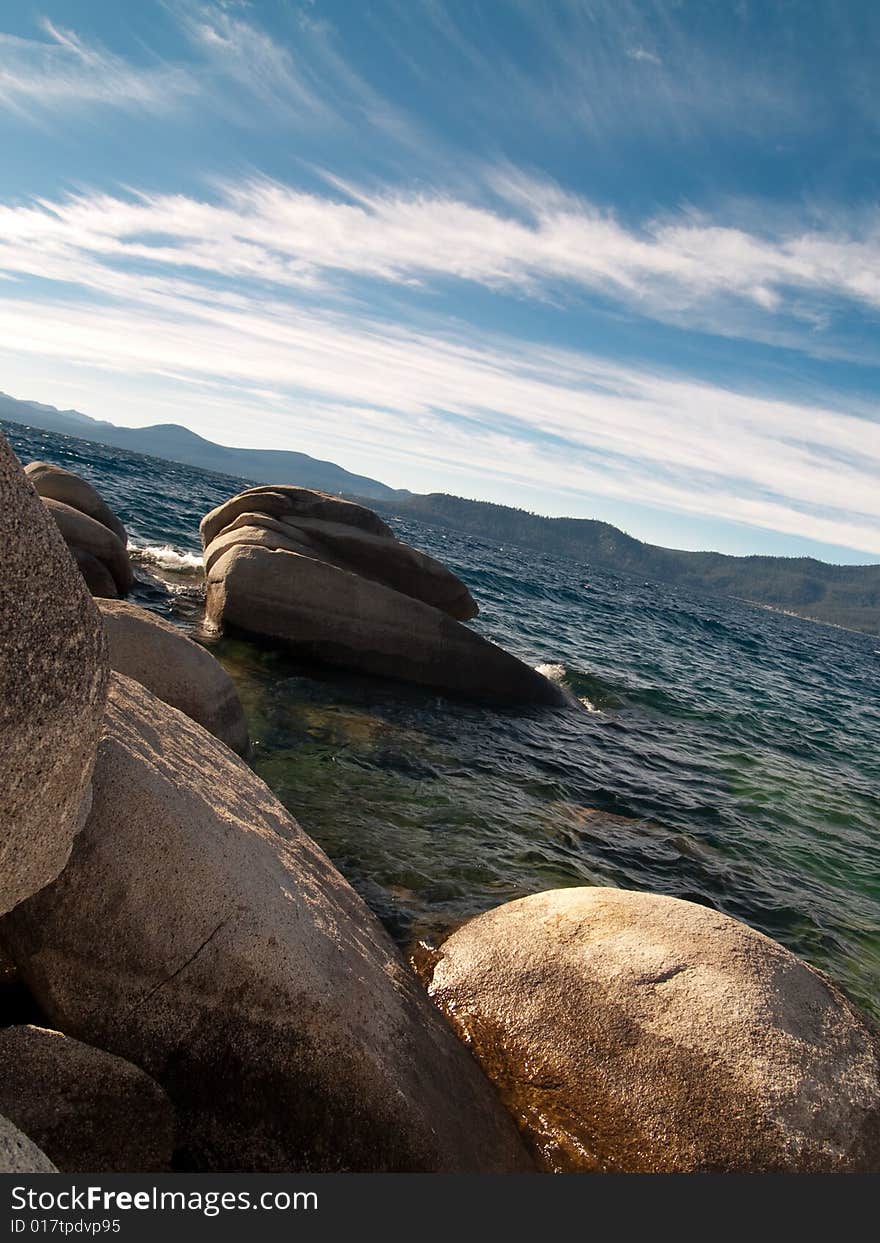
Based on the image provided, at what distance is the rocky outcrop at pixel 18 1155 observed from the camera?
3.20 m

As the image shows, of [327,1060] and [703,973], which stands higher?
[703,973]

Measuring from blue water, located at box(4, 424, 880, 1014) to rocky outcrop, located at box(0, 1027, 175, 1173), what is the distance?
11.8ft

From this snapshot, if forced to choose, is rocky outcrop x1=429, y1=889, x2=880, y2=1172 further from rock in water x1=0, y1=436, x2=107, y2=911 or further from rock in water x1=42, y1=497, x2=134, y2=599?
rock in water x1=42, y1=497, x2=134, y2=599

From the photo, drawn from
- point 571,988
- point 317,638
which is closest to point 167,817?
point 571,988

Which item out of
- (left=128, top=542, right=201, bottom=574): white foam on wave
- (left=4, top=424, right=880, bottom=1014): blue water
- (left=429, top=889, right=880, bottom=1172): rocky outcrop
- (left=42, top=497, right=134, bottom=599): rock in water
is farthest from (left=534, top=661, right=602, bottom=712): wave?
(left=429, top=889, right=880, bottom=1172): rocky outcrop

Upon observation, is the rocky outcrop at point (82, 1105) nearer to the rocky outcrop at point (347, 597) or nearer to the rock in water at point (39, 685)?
the rock in water at point (39, 685)

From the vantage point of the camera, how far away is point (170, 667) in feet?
32.4

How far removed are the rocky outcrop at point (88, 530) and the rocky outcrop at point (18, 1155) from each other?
44.7 ft

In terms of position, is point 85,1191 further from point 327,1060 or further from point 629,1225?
point 629,1225

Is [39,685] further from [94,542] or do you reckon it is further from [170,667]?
[94,542]

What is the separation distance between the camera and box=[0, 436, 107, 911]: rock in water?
3.71 meters

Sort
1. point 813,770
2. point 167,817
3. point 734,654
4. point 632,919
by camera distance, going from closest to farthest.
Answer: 1. point 167,817
2. point 632,919
3. point 813,770
4. point 734,654

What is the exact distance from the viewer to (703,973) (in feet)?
20.5

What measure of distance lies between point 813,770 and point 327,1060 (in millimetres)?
19886
